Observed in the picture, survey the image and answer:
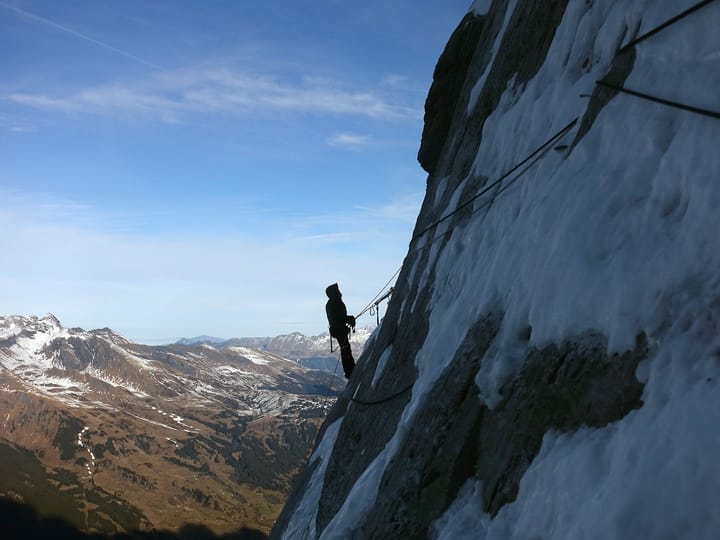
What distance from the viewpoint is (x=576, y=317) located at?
21.2ft

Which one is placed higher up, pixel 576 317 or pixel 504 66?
pixel 504 66

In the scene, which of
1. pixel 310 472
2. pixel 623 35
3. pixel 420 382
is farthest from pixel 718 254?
pixel 310 472

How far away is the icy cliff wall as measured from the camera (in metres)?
4.64

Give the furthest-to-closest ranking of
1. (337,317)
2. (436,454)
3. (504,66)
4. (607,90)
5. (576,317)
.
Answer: (337,317) < (504,66) < (436,454) < (607,90) < (576,317)

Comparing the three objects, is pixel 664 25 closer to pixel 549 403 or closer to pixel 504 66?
pixel 549 403

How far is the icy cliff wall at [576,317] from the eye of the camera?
15.2ft

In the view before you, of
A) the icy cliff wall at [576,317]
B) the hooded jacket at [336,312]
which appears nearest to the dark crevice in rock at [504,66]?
the icy cliff wall at [576,317]

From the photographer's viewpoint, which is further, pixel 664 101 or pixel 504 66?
pixel 504 66

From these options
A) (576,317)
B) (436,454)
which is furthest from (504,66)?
(436,454)

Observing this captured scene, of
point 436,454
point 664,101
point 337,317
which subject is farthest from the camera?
point 337,317

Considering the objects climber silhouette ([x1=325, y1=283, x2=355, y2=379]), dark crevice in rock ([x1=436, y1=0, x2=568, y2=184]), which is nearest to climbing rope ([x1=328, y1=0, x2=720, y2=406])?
dark crevice in rock ([x1=436, y1=0, x2=568, y2=184])

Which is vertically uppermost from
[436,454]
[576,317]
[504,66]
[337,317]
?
[504,66]

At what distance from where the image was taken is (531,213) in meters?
8.84

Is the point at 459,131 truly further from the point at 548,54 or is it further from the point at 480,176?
the point at 548,54
